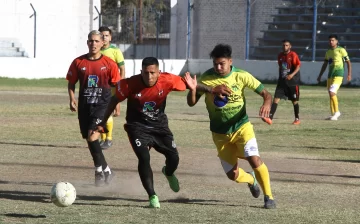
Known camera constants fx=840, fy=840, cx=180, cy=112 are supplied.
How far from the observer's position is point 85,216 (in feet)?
25.7

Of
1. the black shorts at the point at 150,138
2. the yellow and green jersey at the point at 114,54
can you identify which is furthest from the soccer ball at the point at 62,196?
the yellow and green jersey at the point at 114,54

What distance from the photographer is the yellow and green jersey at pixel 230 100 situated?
865 cm

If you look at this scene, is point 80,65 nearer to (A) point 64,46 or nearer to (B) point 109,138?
(B) point 109,138

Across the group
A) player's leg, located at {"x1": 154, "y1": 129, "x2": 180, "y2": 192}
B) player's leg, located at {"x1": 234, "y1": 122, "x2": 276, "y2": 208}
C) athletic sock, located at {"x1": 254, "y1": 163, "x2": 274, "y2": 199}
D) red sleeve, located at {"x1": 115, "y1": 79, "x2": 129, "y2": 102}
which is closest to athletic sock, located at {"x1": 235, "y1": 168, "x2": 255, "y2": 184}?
player's leg, located at {"x1": 234, "y1": 122, "x2": 276, "y2": 208}

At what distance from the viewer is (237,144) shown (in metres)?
8.76

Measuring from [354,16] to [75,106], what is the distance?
27806 millimetres

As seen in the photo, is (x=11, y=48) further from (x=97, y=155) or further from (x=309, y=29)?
(x=97, y=155)

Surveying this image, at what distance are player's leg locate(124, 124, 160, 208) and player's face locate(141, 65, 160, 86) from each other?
0.53m

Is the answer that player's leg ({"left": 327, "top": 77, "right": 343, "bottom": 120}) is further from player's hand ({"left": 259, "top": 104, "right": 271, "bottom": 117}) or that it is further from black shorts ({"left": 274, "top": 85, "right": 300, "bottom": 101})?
player's hand ({"left": 259, "top": 104, "right": 271, "bottom": 117})

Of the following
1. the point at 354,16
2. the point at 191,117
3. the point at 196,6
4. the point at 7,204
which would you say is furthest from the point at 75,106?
the point at 196,6

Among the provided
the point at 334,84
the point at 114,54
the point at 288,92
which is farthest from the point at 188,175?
the point at 334,84

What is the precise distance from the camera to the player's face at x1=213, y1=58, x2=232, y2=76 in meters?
8.47

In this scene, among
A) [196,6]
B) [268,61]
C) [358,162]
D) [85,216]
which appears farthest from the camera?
[196,6]

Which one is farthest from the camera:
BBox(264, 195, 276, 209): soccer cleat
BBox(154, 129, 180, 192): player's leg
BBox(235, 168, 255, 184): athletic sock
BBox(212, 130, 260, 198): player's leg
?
BBox(235, 168, 255, 184): athletic sock
